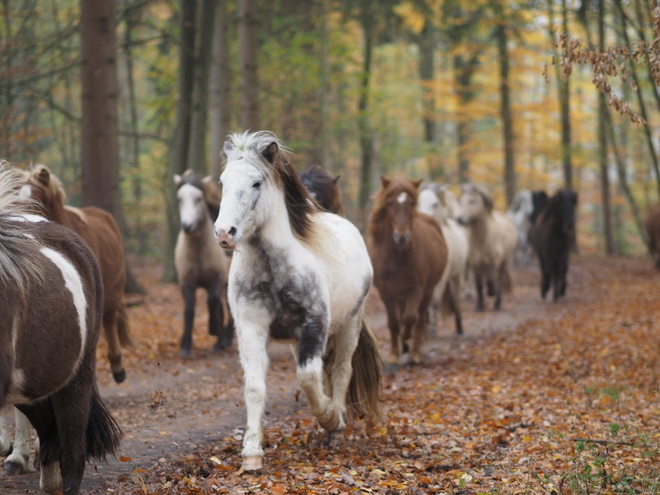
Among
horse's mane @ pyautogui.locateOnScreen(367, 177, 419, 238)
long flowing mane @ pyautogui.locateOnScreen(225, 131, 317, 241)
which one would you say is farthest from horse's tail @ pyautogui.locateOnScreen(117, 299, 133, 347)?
long flowing mane @ pyautogui.locateOnScreen(225, 131, 317, 241)

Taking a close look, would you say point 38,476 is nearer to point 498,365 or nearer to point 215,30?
point 498,365

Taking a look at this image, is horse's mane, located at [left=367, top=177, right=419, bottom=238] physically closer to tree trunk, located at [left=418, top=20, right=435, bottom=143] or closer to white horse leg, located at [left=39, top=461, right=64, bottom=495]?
white horse leg, located at [left=39, top=461, right=64, bottom=495]

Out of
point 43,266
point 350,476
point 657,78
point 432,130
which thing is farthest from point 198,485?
point 432,130

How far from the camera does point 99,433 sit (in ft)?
15.0

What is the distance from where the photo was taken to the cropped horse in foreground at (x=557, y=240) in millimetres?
16281

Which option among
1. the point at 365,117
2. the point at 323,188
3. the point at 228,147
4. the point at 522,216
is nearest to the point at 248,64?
the point at 323,188

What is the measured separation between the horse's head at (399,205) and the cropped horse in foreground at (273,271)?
11.1 feet

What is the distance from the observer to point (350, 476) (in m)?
4.97

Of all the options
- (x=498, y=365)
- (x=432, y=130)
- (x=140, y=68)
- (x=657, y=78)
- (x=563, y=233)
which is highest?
(x=140, y=68)

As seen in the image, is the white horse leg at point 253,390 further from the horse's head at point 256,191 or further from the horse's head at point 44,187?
the horse's head at point 44,187

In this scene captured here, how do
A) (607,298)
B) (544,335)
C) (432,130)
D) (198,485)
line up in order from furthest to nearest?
(432,130)
(607,298)
(544,335)
(198,485)

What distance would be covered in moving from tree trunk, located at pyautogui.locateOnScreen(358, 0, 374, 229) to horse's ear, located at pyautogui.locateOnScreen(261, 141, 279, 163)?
16.8m

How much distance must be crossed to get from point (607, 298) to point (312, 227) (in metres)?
12.4

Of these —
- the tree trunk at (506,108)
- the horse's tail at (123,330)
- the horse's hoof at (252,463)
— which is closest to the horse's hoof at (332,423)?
the horse's hoof at (252,463)
